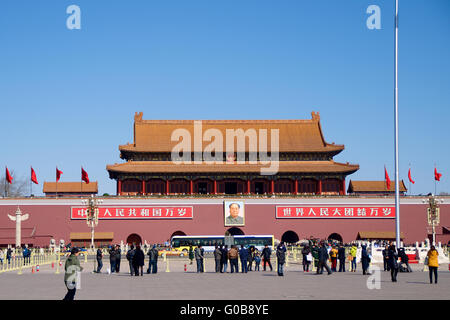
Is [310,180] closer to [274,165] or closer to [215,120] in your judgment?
[274,165]

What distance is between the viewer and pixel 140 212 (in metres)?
65.4

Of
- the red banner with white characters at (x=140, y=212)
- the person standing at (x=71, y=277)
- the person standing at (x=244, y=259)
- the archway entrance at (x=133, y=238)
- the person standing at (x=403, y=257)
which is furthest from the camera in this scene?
the archway entrance at (x=133, y=238)

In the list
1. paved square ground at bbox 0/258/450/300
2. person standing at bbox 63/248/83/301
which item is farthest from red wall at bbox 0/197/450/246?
person standing at bbox 63/248/83/301

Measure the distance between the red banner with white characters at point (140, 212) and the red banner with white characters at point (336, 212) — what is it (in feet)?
28.1

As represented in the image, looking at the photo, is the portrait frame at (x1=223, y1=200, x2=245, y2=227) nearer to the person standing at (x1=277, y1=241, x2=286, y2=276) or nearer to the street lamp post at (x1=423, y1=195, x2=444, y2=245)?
the street lamp post at (x1=423, y1=195, x2=444, y2=245)

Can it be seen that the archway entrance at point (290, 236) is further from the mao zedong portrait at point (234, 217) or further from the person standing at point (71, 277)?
the person standing at point (71, 277)

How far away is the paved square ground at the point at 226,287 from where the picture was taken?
20.8 meters

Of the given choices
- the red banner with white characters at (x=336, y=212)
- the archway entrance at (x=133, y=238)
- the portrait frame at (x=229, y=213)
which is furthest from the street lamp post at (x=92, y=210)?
the red banner with white characters at (x=336, y=212)

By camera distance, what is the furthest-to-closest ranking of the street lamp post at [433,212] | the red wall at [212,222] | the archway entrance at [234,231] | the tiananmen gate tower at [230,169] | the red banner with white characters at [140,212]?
the tiananmen gate tower at [230,169]
the archway entrance at [234,231]
the red banner with white characters at [140,212]
the red wall at [212,222]
the street lamp post at [433,212]

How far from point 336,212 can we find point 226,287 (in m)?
43.0

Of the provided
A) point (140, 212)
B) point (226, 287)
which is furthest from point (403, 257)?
point (140, 212)

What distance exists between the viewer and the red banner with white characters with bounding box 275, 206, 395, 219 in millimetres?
65938

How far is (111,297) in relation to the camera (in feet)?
67.9

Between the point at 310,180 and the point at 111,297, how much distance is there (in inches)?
2002
